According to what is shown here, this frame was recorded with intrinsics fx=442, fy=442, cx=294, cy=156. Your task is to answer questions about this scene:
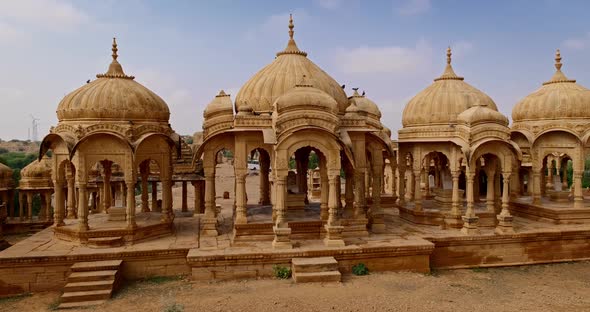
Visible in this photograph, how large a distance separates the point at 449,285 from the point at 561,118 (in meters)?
8.93

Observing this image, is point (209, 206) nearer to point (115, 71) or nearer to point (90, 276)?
point (90, 276)

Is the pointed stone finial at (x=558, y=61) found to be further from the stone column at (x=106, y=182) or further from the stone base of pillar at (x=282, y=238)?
Answer: the stone column at (x=106, y=182)

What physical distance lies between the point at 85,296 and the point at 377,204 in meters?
8.47

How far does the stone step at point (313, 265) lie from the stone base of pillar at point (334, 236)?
30.1 inches

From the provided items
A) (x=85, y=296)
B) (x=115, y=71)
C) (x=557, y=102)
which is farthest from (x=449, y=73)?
(x=85, y=296)

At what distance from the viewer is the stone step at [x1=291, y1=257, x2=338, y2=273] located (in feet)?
35.3

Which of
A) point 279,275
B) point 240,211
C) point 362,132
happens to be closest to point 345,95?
point 362,132

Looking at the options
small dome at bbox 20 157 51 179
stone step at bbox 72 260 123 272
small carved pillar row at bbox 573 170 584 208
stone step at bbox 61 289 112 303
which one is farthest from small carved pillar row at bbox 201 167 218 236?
small carved pillar row at bbox 573 170 584 208

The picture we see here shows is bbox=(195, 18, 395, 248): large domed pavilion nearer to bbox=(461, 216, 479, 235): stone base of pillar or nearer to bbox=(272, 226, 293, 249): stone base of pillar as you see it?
bbox=(272, 226, 293, 249): stone base of pillar

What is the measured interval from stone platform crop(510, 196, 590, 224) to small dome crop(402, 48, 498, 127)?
3.87m

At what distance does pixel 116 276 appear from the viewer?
35.1ft

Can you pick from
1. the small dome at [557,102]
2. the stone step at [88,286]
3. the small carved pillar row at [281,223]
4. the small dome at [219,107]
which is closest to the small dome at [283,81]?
the small dome at [219,107]

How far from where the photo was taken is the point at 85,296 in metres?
9.97

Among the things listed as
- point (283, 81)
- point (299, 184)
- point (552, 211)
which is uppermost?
point (283, 81)
